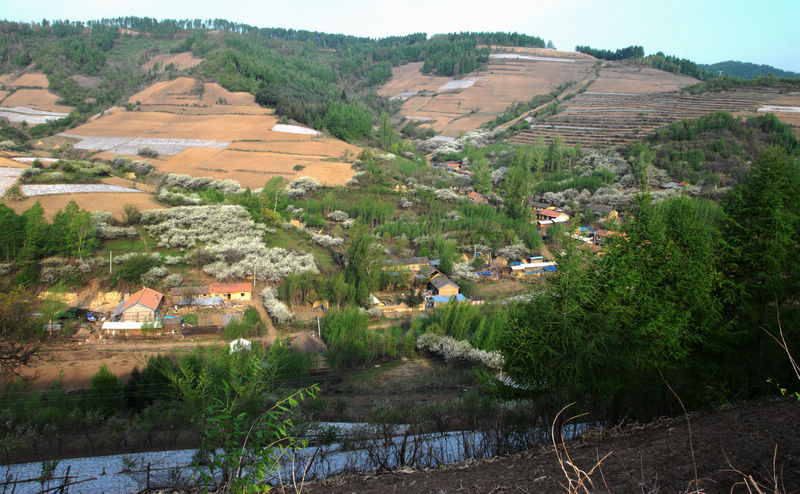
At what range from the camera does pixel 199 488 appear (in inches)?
233

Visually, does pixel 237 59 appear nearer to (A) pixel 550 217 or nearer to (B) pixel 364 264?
(A) pixel 550 217

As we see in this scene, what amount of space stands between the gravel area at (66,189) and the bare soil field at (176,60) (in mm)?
64529

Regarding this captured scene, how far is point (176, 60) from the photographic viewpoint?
3713 inches

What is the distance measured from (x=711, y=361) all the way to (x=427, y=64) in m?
126

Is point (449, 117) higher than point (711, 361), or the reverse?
point (449, 117)

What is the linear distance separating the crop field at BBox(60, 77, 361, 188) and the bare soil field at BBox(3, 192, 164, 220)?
12265 millimetres

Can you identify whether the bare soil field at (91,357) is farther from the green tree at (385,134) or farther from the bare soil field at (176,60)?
the bare soil field at (176,60)

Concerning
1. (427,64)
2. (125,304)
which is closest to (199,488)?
(125,304)

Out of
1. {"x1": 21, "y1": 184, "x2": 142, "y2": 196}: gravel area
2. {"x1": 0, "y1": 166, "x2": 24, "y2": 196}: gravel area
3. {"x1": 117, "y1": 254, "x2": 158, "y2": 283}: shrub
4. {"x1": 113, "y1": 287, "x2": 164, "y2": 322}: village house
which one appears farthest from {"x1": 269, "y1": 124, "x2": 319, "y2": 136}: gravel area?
{"x1": 113, "y1": 287, "x2": 164, "y2": 322}: village house

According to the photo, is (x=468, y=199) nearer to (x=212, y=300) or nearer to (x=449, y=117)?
(x=212, y=300)

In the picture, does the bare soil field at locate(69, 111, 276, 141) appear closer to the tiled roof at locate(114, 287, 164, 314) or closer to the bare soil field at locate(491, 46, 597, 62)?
the tiled roof at locate(114, 287, 164, 314)

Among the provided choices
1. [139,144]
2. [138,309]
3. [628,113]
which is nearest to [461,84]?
[628,113]

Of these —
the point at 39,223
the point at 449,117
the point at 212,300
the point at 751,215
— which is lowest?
the point at 212,300

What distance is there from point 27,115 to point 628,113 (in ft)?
302
